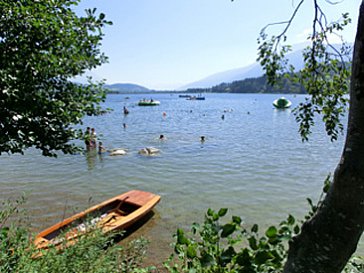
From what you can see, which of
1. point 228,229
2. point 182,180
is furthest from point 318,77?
point 182,180

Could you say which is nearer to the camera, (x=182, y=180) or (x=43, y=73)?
(x=43, y=73)

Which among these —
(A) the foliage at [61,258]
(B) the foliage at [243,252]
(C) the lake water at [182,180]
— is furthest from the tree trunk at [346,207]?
(C) the lake water at [182,180]

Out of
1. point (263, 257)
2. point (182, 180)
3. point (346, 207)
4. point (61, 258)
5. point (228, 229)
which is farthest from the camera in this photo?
point (182, 180)

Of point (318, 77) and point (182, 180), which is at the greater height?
point (318, 77)

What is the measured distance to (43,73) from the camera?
3.08 metres

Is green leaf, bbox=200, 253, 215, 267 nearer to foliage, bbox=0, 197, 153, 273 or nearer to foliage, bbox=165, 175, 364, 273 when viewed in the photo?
foliage, bbox=165, 175, 364, 273

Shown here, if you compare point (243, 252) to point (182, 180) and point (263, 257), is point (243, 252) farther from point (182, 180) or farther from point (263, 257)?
point (182, 180)

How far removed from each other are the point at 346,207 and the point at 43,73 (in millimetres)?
3094

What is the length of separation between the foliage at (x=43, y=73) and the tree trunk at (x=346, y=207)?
9.03ft

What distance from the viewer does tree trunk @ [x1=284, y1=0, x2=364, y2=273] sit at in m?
1.27

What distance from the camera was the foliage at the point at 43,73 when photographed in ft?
9.04

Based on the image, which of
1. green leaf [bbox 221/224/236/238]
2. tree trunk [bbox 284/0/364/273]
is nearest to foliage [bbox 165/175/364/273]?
green leaf [bbox 221/224/236/238]

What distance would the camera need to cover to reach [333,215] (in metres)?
1.31

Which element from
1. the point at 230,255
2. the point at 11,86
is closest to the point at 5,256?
the point at 11,86
